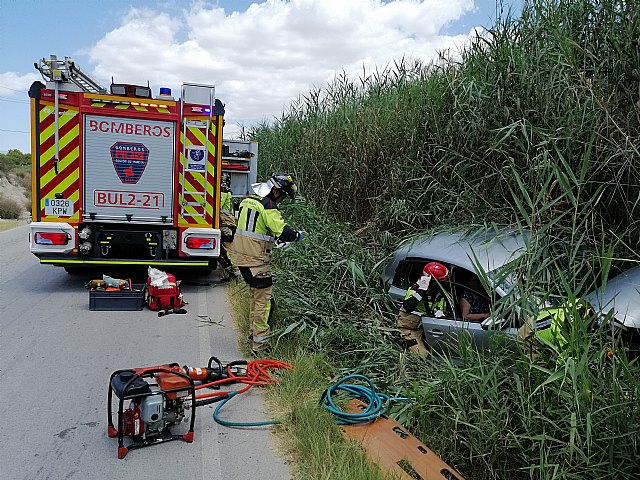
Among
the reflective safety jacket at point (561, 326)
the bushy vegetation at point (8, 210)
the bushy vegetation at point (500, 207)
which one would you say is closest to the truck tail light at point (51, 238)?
the bushy vegetation at point (500, 207)

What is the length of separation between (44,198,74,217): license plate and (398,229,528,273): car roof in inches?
178

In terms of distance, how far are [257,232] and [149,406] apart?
7.48 ft

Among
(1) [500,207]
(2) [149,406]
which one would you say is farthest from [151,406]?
(1) [500,207]

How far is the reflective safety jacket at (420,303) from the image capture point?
462 centimetres

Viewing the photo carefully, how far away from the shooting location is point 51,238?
7062 mm

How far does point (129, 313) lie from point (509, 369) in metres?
4.78

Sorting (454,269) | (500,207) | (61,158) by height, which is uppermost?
(61,158)

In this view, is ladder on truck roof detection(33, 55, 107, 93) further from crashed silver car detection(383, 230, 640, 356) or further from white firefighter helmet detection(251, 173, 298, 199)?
crashed silver car detection(383, 230, 640, 356)

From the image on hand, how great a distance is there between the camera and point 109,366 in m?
4.77

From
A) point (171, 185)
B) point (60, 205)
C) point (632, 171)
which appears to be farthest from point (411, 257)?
point (60, 205)

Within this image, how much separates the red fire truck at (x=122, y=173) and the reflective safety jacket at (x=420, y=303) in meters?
3.68

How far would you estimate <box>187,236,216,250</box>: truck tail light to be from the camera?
24.7 feet

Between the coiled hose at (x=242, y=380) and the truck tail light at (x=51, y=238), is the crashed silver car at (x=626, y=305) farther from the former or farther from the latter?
the truck tail light at (x=51, y=238)

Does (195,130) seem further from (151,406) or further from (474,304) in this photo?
(151,406)
